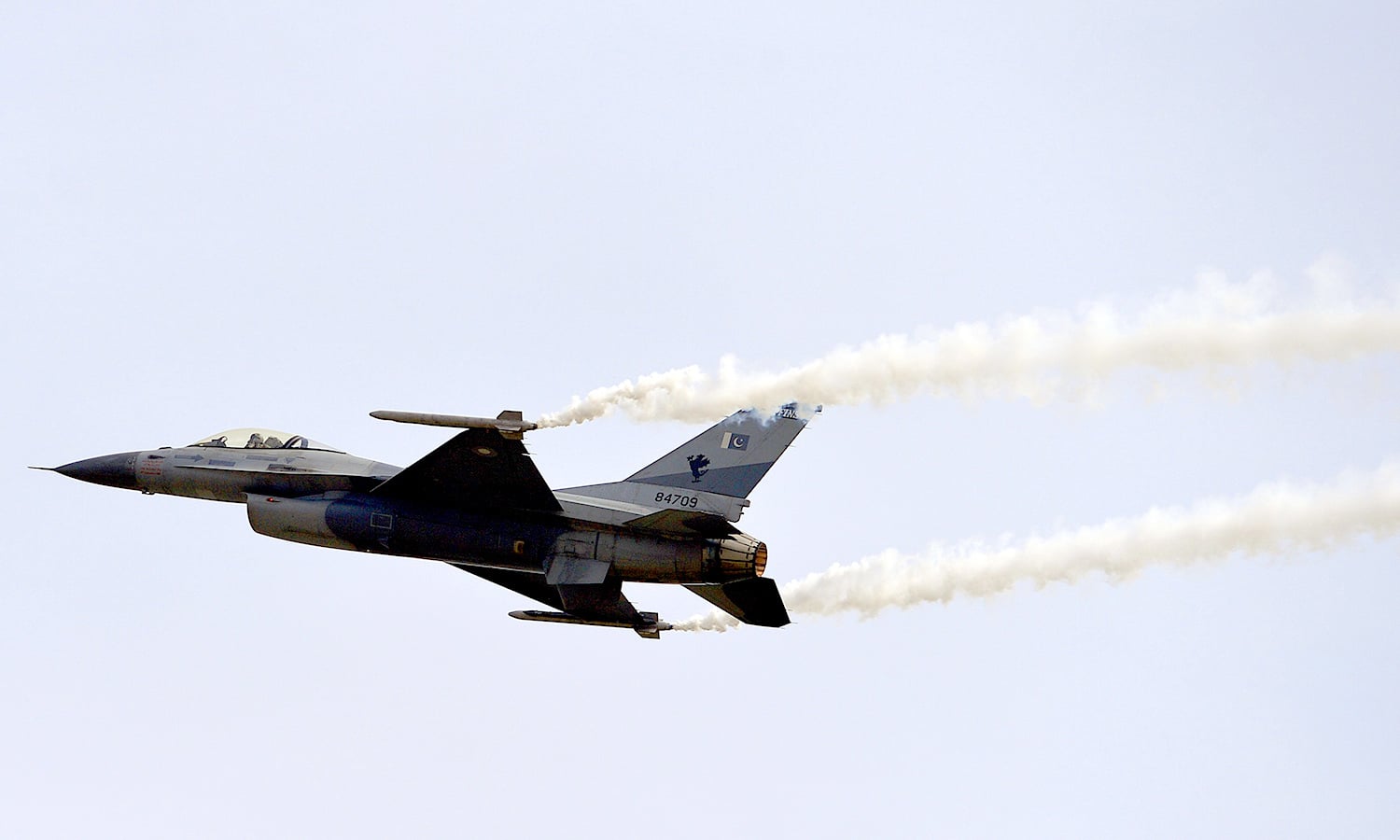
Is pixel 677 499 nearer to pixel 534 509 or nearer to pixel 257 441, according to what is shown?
pixel 534 509

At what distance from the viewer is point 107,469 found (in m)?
33.2

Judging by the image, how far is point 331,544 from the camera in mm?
31375

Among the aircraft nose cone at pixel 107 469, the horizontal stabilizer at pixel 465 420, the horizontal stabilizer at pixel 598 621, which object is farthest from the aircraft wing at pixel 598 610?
the aircraft nose cone at pixel 107 469

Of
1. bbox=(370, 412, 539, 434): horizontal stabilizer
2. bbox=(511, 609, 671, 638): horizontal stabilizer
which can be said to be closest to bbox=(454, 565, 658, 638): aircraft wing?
bbox=(511, 609, 671, 638): horizontal stabilizer

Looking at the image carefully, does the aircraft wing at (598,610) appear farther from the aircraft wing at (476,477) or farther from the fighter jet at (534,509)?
the aircraft wing at (476,477)

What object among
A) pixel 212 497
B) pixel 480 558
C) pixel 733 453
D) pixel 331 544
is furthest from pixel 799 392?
pixel 212 497

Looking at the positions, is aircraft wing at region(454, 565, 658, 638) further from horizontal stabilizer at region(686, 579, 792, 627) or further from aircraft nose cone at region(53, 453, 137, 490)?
aircraft nose cone at region(53, 453, 137, 490)

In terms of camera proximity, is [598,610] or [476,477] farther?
[598,610]

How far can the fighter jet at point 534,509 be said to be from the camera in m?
30.0

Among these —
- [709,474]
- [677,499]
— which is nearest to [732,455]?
[709,474]

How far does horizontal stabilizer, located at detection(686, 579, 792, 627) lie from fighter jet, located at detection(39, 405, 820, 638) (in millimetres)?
23

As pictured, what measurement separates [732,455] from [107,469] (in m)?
11.3

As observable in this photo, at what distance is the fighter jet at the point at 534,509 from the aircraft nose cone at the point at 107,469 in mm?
462

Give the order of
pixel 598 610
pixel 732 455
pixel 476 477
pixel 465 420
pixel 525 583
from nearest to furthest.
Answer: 1. pixel 465 420
2. pixel 476 477
3. pixel 598 610
4. pixel 732 455
5. pixel 525 583
